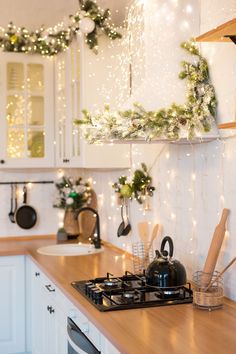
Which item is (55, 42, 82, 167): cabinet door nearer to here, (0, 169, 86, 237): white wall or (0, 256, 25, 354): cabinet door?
(0, 169, 86, 237): white wall

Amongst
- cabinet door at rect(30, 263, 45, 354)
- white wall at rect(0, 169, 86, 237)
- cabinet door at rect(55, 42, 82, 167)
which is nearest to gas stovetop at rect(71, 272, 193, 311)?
cabinet door at rect(30, 263, 45, 354)

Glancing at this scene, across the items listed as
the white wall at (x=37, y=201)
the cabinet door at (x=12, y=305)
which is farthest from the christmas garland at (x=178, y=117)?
the white wall at (x=37, y=201)

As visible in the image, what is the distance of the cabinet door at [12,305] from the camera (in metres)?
4.16

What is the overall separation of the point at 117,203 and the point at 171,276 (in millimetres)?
1601

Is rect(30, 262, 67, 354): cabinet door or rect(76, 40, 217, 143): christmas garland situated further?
rect(30, 262, 67, 354): cabinet door

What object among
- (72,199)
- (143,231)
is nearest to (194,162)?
(143,231)

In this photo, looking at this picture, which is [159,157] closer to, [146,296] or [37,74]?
[146,296]

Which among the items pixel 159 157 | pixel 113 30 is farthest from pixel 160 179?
pixel 113 30

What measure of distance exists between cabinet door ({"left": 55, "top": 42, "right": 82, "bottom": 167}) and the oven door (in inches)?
58.7

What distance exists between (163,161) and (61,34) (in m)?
1.47

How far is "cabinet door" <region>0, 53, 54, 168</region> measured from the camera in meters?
4.45

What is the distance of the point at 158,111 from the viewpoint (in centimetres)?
257

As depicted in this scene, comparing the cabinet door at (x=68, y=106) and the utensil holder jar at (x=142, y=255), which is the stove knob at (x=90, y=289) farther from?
the cabinet door at (x=68, y=106)

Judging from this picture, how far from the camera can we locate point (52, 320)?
3268mm
